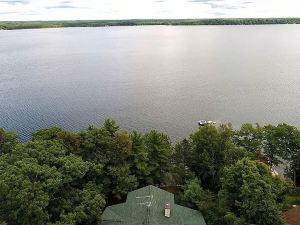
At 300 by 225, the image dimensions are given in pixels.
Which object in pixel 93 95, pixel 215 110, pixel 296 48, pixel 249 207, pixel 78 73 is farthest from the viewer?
pixel 296 48

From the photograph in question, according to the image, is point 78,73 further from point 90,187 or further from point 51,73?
point 90,187

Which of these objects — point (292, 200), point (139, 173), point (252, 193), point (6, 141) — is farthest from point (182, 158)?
point (6, 141)

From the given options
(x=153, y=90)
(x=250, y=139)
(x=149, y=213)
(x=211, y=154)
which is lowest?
(x=153, y=90)

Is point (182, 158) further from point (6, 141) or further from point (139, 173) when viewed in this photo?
point (6, 141)

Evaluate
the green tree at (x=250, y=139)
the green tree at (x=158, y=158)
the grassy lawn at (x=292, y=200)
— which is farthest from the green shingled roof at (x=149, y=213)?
the green tree at (x=250, y=139)

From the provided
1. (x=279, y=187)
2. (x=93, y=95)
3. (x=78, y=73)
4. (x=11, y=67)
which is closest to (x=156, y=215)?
(x=279, y=187)

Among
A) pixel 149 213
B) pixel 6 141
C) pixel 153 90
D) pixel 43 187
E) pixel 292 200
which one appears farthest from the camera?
pixel 153 90
